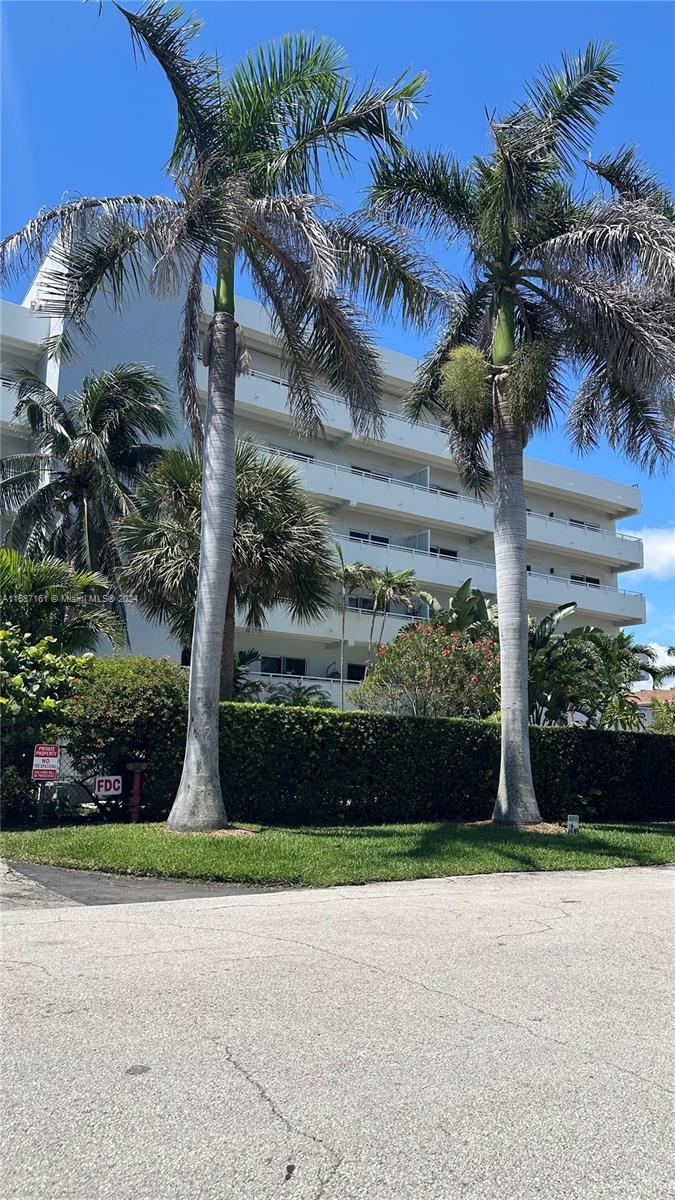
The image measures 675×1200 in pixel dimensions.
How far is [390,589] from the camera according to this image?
2986 cm

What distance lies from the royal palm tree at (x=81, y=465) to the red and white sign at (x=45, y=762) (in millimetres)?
11088

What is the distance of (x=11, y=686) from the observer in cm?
1282

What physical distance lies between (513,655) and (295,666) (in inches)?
701

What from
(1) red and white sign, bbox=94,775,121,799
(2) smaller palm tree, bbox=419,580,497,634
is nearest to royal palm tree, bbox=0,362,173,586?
(2) smaller palm tree, bbox=419,580,497,634

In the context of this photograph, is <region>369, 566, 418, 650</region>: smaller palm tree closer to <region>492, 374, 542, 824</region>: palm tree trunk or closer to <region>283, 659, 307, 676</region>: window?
<region>283, 659, 307, 676</region>: window

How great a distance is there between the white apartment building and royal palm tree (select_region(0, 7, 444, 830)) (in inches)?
483

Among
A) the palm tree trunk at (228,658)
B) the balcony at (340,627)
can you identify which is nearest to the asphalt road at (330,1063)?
the palm tree trunk at (228,658)

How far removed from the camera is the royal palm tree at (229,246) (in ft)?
40.4

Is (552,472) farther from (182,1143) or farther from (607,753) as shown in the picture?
(182,1143)

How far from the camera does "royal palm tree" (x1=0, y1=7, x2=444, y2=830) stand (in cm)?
1232

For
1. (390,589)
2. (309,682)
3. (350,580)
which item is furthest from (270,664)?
(390,589)

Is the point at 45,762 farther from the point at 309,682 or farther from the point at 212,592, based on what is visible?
the point at 309,682

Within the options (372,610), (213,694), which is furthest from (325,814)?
(372,610)

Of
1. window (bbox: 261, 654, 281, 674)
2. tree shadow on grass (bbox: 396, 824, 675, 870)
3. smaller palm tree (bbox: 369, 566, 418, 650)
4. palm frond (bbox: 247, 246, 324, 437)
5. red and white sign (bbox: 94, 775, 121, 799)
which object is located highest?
palm frond (bbox: 247, 246, 324, 437)
